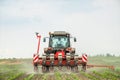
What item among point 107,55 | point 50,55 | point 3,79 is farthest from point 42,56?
point 107,55

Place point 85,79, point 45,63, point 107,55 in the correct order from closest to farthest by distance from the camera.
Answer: point 85,79 < point 45,63 < point 107,55

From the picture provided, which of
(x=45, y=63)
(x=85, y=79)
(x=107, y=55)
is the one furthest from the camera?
(x=107, y=55)

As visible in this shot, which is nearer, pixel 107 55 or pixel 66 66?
pixel 66 66

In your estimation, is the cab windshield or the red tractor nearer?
the red tractor

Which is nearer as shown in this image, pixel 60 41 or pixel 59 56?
pixel 59 56

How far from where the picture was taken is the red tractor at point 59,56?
28766 mm

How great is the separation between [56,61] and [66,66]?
3.47 feet

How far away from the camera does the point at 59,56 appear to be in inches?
1147

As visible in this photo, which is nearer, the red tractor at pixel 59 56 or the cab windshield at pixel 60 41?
the red tractor at pixel 59 56

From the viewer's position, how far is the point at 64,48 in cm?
2978

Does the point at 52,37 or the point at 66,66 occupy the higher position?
the point at 52,37

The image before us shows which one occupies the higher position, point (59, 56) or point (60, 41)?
point (60, 41)

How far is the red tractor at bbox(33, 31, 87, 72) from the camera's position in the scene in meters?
28.8

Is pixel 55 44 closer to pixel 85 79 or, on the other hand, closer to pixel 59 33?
pixel 59 33
